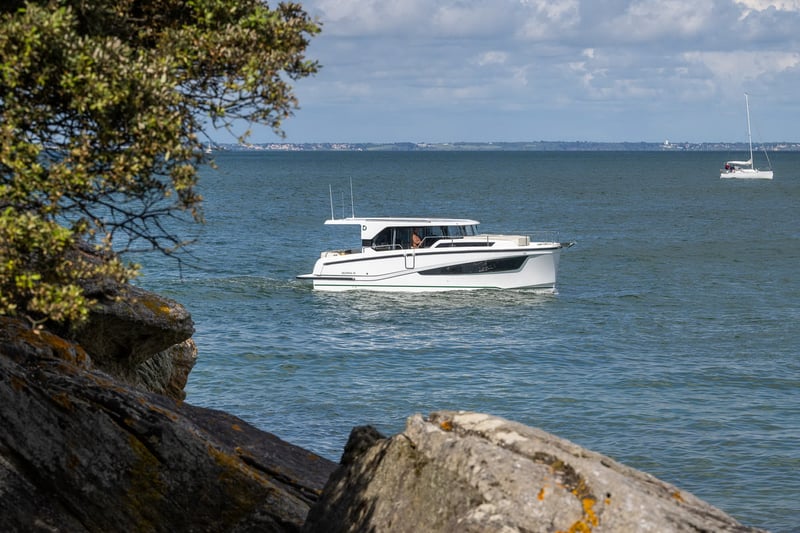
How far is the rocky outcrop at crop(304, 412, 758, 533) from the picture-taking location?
759 cm

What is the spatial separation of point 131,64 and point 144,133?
1.50 ft

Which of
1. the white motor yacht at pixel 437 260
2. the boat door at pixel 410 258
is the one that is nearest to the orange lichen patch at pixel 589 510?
the white motor yacht at pixel 437 260

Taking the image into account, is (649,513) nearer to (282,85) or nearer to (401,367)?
(282,85)

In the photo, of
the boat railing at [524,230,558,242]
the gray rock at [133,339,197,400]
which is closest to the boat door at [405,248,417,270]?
the boat railing at [524,230,558,242]

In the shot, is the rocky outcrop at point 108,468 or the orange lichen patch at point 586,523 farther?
the rocky outcrop at point 108,468

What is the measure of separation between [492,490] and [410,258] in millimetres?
35836

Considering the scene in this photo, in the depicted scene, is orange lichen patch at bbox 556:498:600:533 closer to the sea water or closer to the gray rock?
the gray rock

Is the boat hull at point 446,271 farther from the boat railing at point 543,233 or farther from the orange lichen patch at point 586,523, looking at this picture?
the orange lichen patch at point 586,523

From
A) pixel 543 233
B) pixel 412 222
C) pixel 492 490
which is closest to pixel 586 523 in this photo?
pixel 492 490

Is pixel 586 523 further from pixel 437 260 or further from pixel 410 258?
pixel 410 258

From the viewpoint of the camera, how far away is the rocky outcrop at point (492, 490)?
7.59 meters

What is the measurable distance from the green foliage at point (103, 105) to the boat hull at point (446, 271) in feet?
117

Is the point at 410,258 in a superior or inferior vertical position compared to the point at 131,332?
inferior

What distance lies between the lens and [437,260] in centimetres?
4350
